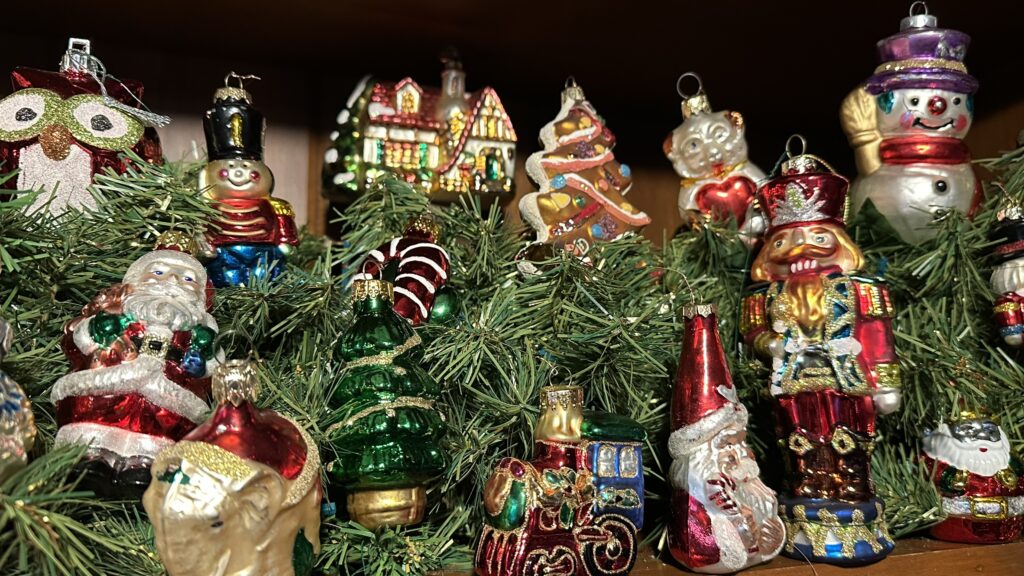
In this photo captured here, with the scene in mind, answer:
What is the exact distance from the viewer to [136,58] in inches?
40.6

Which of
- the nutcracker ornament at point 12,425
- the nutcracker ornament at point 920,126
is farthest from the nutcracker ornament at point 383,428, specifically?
the nutcracker ornament at point 920,126

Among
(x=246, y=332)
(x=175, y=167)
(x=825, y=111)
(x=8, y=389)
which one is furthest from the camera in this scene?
(x=825, y=111)

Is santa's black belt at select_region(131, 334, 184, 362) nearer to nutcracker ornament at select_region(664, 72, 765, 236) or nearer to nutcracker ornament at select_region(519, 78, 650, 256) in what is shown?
nutcracker ornament at select_region(519, 78, 650, 256)

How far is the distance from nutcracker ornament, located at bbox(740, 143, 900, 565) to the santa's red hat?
0.08 m

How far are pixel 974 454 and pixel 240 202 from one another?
69 cm

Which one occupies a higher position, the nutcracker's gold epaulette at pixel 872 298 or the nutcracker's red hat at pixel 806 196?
the nutcracker's red hat at pixel 806 196

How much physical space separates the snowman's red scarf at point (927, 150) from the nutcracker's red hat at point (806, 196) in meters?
0.18

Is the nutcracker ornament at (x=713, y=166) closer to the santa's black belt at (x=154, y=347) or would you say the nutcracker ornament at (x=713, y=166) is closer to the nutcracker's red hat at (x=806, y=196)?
the nutcracker's red hat at (x=806, y=196)

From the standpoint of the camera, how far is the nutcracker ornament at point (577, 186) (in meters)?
0.93

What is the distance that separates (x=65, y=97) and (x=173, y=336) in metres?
0.31

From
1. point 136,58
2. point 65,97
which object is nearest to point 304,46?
point 136,58

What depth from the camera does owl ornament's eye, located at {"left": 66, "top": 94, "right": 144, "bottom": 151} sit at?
30.9 inches

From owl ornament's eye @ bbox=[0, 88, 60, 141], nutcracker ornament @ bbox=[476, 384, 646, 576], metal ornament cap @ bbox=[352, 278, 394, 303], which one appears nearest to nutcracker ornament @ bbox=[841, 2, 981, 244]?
nutcracker ornament @ bbox=[476, 384, 646, 576]

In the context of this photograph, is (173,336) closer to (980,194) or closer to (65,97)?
(65,97)
